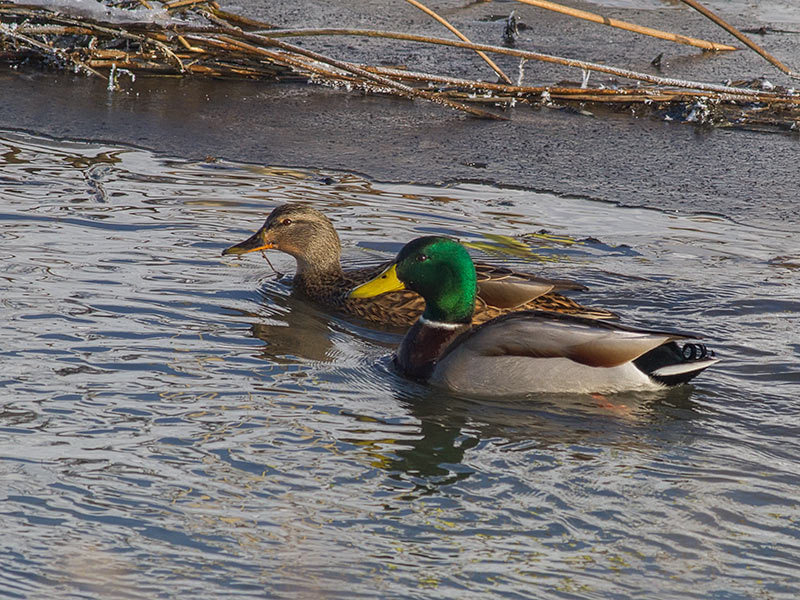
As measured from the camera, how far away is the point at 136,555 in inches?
142

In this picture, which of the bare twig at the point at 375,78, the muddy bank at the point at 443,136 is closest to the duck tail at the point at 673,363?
the muddy bank at the point at 443,136

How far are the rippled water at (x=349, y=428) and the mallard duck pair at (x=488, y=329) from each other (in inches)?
4.8

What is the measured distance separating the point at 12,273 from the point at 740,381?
3.63 meters

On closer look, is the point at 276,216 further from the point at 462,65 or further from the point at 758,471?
the point at 462,65

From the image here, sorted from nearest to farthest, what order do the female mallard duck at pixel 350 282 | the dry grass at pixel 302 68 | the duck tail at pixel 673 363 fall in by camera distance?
the duck tail at pixel 673 363
the female mallard duck at pixel 350 282
the dry grass at pixel 302 68

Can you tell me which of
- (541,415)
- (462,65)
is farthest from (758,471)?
(462,65)

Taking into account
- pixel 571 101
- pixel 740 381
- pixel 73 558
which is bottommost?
pixel 73 558

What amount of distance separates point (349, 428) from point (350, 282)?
80.9 inches

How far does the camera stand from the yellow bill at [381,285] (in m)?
5.98

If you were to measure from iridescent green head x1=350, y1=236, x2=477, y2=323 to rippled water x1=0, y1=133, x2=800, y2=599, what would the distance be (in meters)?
0.43

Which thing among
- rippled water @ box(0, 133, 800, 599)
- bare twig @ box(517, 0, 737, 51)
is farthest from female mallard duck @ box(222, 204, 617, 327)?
bare twig @ box(517, 0, 737, 51)

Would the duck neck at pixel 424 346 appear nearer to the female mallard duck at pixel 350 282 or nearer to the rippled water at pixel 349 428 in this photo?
the rippled water at pixel 349 428

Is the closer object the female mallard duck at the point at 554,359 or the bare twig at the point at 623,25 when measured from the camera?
the female mallard duck at the point at 554,359

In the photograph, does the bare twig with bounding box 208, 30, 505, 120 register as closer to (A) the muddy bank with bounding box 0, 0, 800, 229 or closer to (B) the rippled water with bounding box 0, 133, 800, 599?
(A) the muddy bank with bounding box 0, 0, 800, 229
